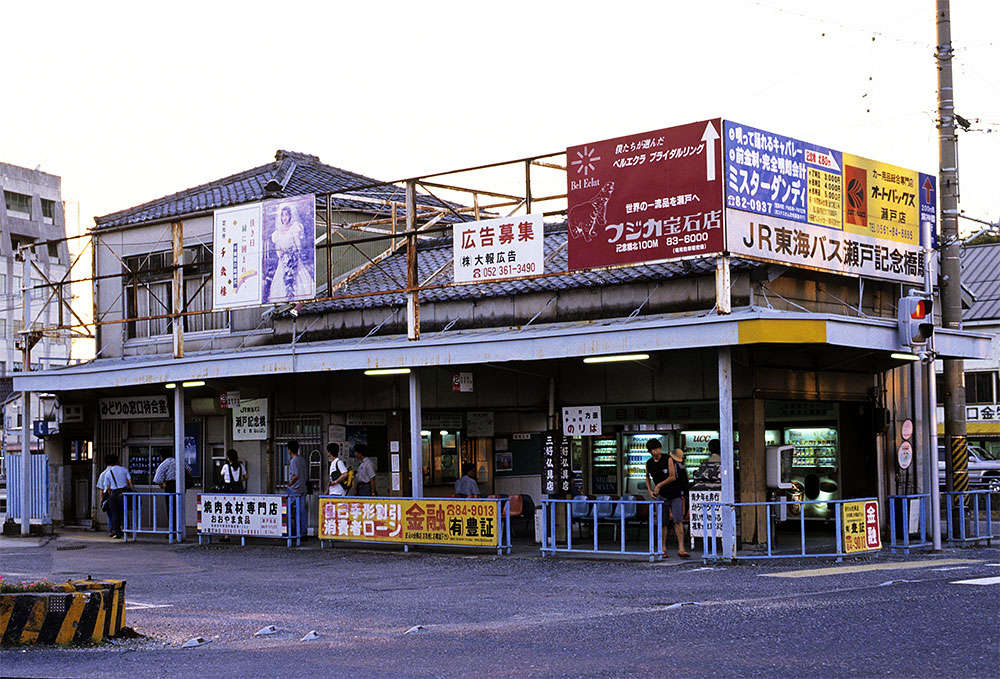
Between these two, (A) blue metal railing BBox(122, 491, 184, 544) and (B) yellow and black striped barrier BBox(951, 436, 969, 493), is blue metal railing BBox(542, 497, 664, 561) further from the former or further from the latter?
(A) blue metal railing BBox(122, 491, 184, 544)

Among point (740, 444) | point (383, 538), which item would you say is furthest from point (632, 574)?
point (383, 538)

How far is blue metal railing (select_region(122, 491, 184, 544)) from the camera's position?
25812 millimetres

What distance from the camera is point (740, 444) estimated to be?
2059 centimetres

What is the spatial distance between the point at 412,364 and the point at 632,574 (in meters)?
6.44

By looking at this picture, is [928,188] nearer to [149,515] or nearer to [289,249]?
[289,249]

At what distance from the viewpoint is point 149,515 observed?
1127 inches

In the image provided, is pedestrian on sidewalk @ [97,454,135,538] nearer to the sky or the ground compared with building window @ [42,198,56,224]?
nearer to the ground

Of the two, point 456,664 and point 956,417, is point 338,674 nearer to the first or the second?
point 456,664

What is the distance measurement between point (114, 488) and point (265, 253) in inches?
258

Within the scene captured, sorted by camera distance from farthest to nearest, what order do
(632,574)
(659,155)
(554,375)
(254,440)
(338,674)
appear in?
(254,440), (554,375), (659,155), (632,574), (338,674)

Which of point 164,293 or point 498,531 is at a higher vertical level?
point 164,293

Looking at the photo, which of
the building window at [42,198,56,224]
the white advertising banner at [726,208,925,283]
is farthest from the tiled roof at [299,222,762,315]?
the building window at [42,198,56,224]

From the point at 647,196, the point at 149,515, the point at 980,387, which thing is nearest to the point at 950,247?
the point at 647,196

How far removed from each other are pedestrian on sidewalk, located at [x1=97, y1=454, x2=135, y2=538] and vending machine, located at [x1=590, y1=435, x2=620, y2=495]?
33.8 feet
